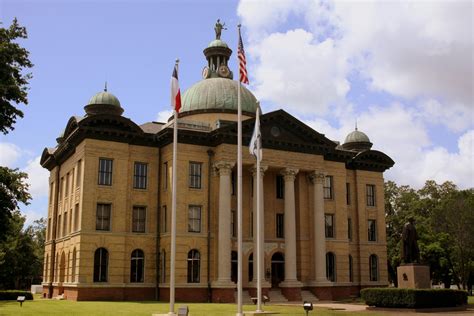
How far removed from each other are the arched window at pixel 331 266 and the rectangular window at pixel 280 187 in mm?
6998

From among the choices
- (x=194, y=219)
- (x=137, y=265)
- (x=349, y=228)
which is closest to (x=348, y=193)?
(x=349, y=228)

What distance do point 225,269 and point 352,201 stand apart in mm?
17055

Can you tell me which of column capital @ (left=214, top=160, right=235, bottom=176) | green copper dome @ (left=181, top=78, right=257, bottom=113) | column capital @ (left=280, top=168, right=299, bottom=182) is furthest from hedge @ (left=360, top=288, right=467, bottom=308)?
green copper dome @ (left=181, top=78, right=257, bottom=113)

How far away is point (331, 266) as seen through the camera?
50.3 m

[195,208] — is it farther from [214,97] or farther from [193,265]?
[214,97]

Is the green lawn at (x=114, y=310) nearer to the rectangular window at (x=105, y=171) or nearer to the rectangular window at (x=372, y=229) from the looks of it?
the rectangular window at (x=105, y=171)

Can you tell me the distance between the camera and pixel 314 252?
4769 centimetres

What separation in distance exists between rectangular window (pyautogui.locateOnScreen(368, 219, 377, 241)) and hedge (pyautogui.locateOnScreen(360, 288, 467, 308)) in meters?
21.3

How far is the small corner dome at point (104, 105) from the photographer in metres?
47.5

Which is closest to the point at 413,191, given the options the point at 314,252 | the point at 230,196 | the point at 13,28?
the point at 314,252

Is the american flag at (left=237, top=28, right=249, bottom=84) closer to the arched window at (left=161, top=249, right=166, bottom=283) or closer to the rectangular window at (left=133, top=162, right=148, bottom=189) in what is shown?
the rectangular window at (left=133, top=162, right=148, bottom=189)

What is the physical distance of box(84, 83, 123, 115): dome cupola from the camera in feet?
156

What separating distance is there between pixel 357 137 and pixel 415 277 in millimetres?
26236

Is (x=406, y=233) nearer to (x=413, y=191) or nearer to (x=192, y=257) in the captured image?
(x=192, y=257)
